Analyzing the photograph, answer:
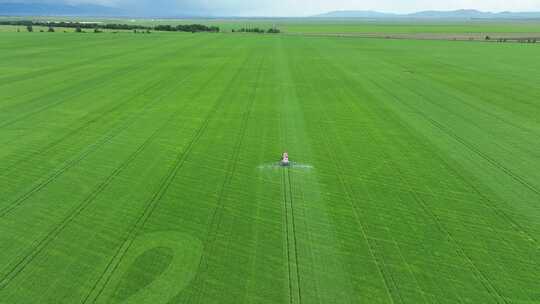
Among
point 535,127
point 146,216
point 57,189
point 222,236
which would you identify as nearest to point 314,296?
point 222,236

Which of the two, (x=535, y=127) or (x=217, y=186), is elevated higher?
(x=535, y=127)

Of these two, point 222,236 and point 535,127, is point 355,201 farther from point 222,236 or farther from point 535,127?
point 535,127

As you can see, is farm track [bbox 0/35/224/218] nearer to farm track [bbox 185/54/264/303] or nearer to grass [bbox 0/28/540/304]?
grass [bbox 0/28/540/304]

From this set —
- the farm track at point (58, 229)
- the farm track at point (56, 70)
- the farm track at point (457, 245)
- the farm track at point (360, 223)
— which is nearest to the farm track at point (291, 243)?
the farm track at point (360, 223)

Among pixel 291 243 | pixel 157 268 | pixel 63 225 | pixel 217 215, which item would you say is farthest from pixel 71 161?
pixel 291 243

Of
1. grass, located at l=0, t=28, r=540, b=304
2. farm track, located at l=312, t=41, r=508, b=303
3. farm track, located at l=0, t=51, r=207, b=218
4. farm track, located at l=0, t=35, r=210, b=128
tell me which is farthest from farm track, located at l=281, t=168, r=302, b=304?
farm track, located at l=0, t=35, r=210, b=128
